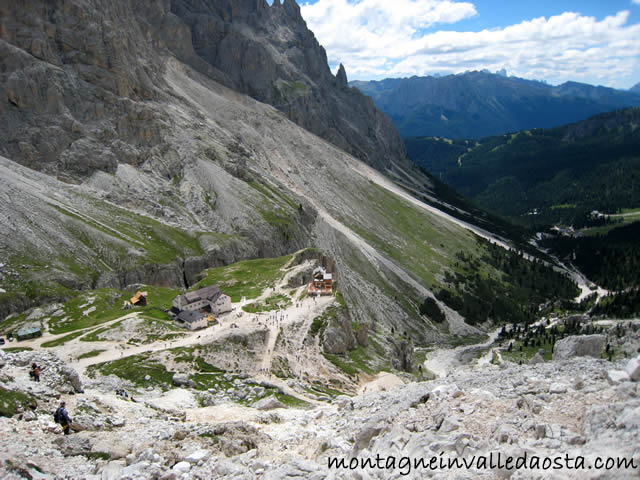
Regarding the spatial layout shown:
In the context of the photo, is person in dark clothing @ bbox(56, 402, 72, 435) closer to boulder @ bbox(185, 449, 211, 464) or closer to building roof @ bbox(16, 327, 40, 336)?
boulder @ bbox(185, 449, 211, 464)

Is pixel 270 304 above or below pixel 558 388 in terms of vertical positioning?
below

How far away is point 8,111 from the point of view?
117250 millimetres

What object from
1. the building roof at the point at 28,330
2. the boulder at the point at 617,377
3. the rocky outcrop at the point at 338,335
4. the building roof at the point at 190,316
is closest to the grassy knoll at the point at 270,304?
the building roof at the point at 190,316

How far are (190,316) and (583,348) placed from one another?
49.7m

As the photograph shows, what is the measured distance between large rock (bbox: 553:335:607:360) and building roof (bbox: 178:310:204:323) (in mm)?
46901

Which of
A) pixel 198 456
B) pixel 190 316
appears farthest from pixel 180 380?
pixel 198 456

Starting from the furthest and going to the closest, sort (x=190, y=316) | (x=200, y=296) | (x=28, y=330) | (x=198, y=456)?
(x=200, y=296), (x=190, y=316), (x=28, y=330), (x=198, y=456)

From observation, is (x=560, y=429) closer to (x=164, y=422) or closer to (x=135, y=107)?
(x=164, y=422)

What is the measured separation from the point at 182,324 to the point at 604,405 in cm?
5587

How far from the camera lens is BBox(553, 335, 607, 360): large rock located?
96.9ft

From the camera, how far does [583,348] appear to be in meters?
29.8

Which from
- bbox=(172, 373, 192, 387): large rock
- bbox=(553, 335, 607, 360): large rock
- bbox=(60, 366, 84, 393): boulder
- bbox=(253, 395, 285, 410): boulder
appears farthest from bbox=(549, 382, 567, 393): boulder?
bbox=(172, 373, 192, 387): large rock

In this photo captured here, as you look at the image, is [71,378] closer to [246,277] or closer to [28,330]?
[28,330]

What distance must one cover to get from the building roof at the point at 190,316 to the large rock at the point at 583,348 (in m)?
46.9
